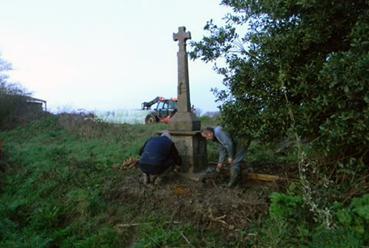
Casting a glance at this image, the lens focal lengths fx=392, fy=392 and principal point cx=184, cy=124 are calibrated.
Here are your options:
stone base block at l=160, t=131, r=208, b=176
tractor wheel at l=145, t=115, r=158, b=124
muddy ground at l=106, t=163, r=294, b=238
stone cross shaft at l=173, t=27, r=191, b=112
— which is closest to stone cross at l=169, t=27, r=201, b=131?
stone cross shaft at l=173, t=27, r=191, b=112

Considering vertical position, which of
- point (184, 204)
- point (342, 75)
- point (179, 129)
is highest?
point (342, 75)

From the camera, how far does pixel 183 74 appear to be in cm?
862

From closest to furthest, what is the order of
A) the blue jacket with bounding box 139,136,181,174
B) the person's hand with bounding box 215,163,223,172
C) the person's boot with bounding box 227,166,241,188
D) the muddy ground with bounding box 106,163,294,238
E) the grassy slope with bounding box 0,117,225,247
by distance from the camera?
1. the muddy ground with bounding box 106,163,294,238
2. the grassy slope with bounding box 0,117,225,247
3. the person's boot with bounding box 227,166,241,188
4. the blue jacket with bounding box 139,136,181,174
5. the person's hand with bounding box 215,163,223,172

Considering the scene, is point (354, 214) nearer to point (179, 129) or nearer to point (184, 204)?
point (184, 204)

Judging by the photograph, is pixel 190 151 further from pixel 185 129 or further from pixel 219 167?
pixel 219 167

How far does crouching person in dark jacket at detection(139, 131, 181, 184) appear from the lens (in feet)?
25.7

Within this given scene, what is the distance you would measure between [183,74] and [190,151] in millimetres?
1700

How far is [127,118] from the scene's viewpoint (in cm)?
2697

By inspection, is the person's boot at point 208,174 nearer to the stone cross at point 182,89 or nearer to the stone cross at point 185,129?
the stone cross at point 185,129

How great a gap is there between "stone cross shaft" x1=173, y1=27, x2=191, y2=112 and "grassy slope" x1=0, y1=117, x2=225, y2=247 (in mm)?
2209

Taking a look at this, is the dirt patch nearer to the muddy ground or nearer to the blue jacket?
the muddy ground

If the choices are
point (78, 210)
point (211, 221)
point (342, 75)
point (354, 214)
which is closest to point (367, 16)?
point (342, 75)

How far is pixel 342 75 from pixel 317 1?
1.23 metres

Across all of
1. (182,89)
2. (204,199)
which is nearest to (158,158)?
(204,199)
